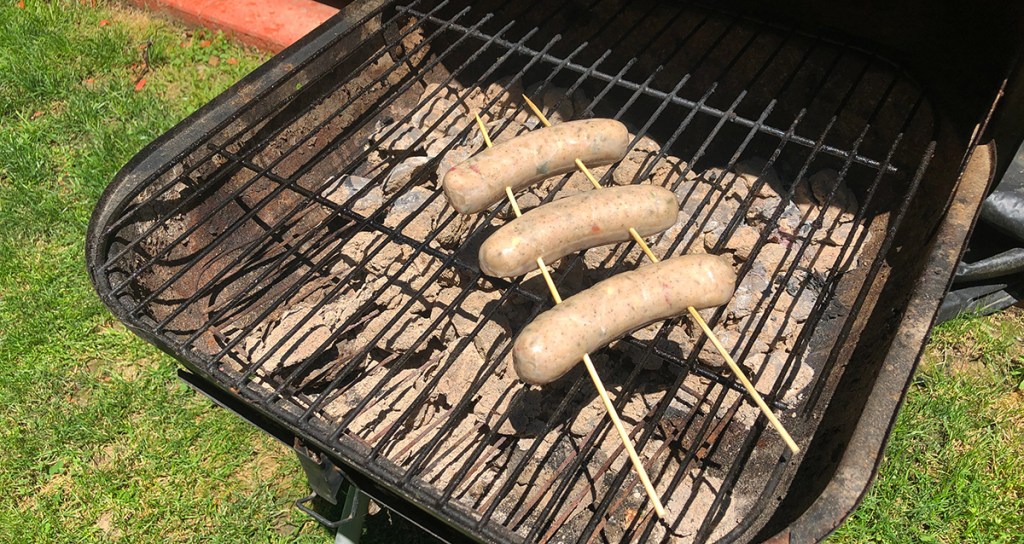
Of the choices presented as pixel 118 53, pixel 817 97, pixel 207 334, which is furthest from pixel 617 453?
pixel 118 53

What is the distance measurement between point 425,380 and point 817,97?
1891 millimetres

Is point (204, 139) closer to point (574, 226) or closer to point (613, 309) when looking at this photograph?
point (574, 226)

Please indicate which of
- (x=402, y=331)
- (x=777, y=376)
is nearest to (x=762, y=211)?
(x=777, y=376)

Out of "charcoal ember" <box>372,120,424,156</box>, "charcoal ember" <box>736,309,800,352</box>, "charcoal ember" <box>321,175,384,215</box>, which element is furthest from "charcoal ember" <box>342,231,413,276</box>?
"charcoal ember" <box>736,309,800,352</box>

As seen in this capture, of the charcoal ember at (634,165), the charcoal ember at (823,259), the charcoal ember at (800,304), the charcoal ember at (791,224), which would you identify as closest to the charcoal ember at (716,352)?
the charcoal ember at (800,304)

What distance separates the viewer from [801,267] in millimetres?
2959

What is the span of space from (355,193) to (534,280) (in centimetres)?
80

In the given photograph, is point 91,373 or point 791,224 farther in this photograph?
point 91,373

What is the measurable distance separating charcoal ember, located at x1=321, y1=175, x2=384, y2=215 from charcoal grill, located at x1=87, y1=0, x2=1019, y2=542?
0.02 m

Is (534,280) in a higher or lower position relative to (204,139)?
lower

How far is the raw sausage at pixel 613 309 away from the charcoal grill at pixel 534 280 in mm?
238

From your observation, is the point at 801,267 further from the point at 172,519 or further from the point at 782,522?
the point at 172,519

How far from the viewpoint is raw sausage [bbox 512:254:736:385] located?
6.09ft

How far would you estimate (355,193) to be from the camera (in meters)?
3.04
